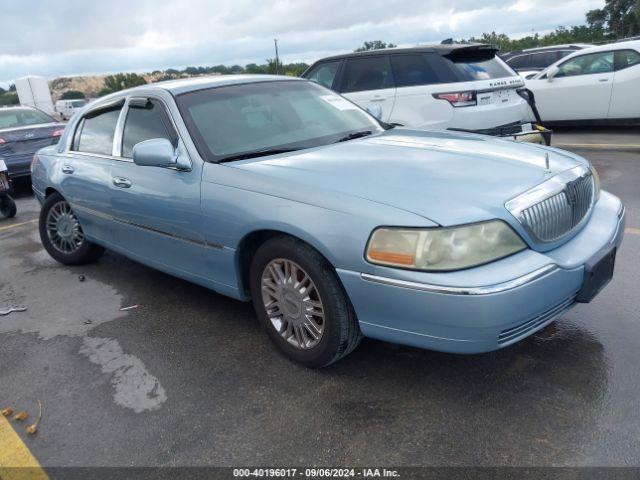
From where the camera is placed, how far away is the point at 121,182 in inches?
157

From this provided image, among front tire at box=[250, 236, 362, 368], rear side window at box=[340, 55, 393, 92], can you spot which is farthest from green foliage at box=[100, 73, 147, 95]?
front tire at box=[250, 236, 362, 368]

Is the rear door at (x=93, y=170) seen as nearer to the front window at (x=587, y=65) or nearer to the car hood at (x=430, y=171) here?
the car hood at (x=430, y=171)

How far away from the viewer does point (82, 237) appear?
5035 mm

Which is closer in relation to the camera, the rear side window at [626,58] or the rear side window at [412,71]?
the rear side window at [412,71]

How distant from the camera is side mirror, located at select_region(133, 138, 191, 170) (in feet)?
11.0

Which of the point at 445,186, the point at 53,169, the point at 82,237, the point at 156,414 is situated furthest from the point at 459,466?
the point at 53,169

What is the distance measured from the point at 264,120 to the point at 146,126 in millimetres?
855

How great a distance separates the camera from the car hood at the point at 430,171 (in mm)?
2578

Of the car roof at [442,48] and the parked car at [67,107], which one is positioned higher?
the car roof at [442,48]

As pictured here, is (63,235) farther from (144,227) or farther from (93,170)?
(144,227)

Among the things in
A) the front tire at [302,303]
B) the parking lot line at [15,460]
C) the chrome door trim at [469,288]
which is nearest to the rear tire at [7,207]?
the parking lot line at [15,460]

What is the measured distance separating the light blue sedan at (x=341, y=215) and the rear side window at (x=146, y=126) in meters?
0.01

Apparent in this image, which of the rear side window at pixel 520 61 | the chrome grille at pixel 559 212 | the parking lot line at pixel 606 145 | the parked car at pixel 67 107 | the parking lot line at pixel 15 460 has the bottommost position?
the parked car at pixel 67 107

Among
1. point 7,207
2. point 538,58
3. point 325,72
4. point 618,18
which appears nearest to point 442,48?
point 325,72
